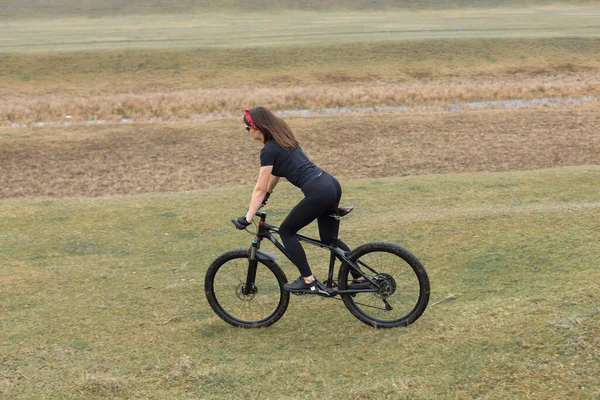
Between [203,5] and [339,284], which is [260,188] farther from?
[203,5]

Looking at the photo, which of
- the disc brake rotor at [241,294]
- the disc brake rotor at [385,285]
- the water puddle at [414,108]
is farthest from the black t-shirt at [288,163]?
the water puddle at [414,108]

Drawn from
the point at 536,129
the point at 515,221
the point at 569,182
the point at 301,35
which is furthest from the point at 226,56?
the point at 515,221

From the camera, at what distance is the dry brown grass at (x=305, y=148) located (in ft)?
59.3

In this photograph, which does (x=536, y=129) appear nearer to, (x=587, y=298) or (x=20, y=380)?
(x=587, y=298)

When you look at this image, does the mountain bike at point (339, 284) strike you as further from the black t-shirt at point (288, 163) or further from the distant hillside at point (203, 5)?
the distant hillside at point (203, 5)

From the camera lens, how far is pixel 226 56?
42531mm

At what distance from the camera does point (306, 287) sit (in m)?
7.13

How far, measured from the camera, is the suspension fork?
7.23 m

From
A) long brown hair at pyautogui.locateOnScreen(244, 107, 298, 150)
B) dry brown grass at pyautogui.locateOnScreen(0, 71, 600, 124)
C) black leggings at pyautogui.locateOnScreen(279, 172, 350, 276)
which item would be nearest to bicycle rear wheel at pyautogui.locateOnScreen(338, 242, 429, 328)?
black leggings at pyautogui.locateOnScreen(279, 172, 350, 276)

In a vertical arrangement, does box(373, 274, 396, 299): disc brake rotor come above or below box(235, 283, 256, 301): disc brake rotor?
above

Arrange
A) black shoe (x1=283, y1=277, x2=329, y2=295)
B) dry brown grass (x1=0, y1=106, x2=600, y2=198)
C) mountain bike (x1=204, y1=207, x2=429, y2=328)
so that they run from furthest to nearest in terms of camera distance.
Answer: dry brown grass (x1=0, y1=106, x2=600, y2=198) → black shoe (x1=283, y1=277, x2=329, y2=295) → mountain bike (x1=204, y1=207, x2=429, y2=328)

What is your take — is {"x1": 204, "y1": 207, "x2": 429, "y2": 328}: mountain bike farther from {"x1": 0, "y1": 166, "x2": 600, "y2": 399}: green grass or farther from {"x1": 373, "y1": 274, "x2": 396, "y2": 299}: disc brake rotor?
{"x1": 0, "y1": 166, "x2": 600, "y2": 399}: green grass

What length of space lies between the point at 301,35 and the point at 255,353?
4715 centimetres

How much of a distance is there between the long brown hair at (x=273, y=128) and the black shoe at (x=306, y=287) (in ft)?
4.59
